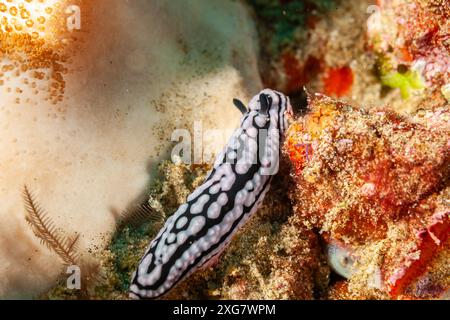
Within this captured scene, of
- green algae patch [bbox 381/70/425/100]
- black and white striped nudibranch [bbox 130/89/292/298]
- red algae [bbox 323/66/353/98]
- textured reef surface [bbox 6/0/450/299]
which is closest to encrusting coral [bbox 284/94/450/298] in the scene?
textured reef surface [bbox 6/0/450/299]

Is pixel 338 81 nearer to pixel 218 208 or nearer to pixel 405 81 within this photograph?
pixel 405 81

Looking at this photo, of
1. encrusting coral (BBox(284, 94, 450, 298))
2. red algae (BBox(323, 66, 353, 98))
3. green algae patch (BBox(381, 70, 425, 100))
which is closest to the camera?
encrusting coral (BBox(284, 94, 450, 298))

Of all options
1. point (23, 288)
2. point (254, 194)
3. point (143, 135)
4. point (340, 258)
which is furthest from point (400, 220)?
point (23, 288)

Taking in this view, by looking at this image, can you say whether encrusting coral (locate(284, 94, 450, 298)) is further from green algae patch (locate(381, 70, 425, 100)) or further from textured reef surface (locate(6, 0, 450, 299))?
green algae patch (locate(381, 70, 425, 100))

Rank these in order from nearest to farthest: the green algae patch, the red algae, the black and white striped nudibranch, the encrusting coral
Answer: the encrusting coral < the black and white striped nudibranch < the green algae patch < the red algae

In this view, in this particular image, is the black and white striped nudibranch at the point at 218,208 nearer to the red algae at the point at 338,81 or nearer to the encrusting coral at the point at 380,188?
the encrusting coral at the point at 380,188

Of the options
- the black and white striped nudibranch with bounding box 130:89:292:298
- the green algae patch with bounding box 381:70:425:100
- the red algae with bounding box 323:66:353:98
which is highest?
the green algae patch with bounding box 381:70:425:100

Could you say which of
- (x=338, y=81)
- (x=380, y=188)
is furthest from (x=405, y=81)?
(x=380, y=188)
